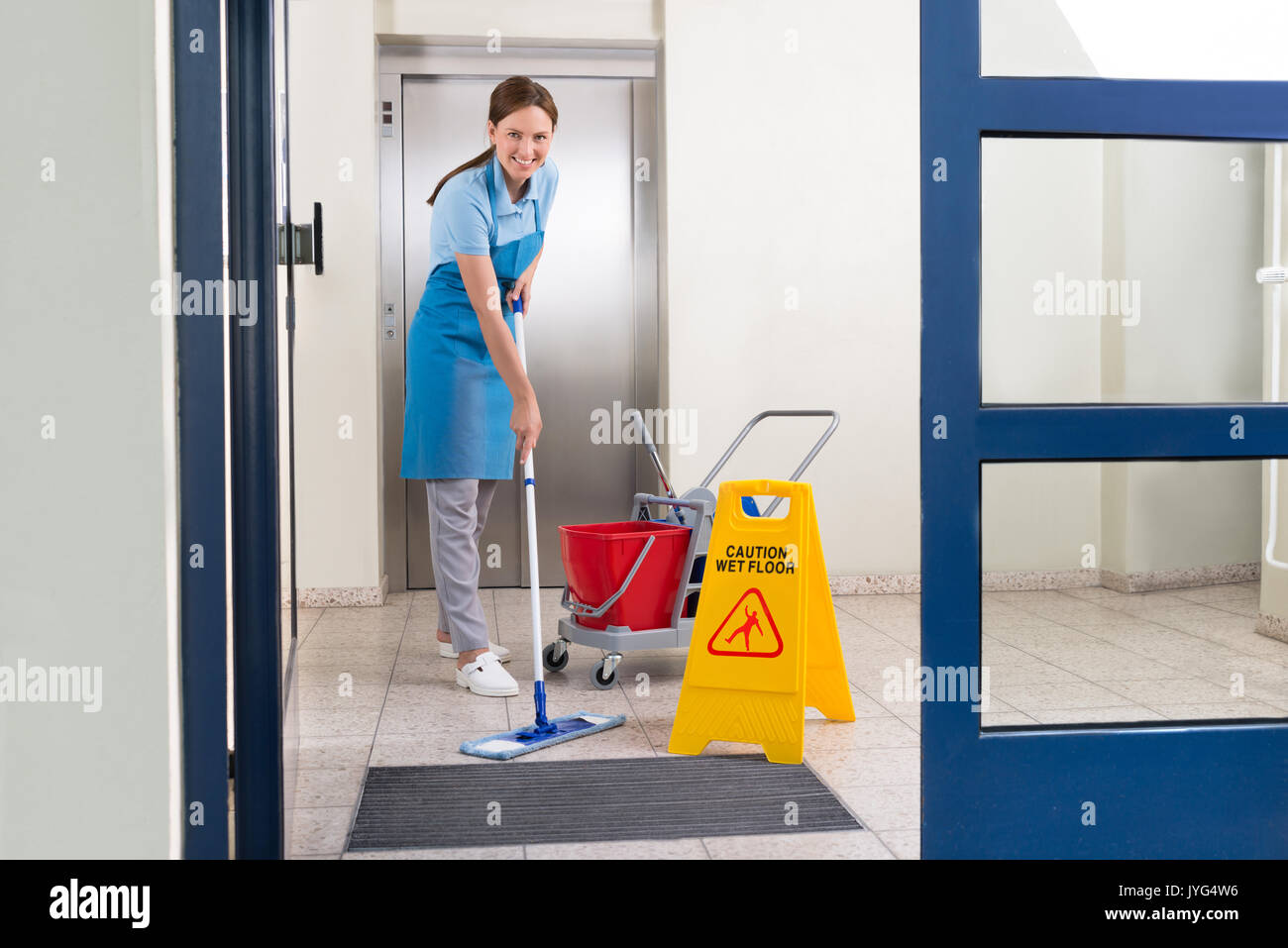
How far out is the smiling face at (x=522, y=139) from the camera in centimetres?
293

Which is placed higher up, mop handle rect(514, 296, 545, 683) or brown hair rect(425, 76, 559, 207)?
brown hair rect(425, 76, 559, 207)

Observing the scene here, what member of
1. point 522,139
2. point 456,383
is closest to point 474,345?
point 456,383

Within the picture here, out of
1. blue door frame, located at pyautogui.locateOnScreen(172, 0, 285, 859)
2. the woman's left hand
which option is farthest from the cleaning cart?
blue door frame, located at pyautogui.locateOnScreen(172, 0, 285, 859)

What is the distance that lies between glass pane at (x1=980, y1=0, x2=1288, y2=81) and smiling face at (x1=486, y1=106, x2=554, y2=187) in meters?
1.52

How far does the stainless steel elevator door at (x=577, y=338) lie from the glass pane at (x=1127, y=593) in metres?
2.52

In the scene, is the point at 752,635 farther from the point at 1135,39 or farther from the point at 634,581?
the point at 1135,39

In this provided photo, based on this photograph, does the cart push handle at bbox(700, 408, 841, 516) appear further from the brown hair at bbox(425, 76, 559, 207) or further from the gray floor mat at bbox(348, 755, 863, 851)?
the brown hair at bbox(425, 76, 559, 207)

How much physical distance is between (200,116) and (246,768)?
0.91 m

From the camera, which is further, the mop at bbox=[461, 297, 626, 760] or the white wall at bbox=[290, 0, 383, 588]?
the white wall at bbox=[290, 0, 383, 588]

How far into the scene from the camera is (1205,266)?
1.81 meters

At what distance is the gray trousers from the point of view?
303cm

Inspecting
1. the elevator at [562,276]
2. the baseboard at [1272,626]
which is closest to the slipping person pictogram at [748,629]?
the baseboard at [1272,626]

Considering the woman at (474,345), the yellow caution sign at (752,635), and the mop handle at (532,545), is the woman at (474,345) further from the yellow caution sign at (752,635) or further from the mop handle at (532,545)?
the yellow caution sign at (752,635)
